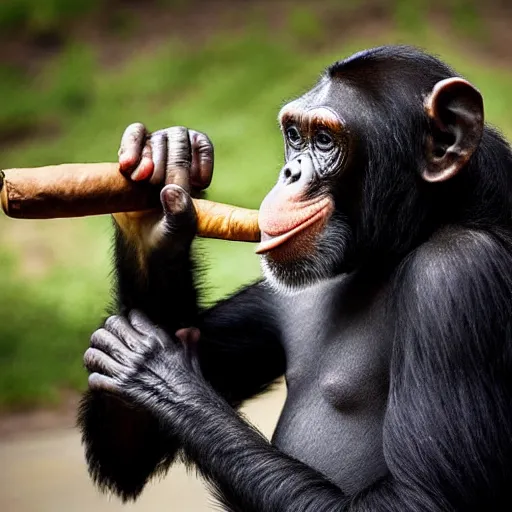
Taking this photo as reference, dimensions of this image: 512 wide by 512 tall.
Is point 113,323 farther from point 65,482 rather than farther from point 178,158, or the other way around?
point 65,482

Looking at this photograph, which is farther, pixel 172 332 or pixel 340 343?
pixel 172 332

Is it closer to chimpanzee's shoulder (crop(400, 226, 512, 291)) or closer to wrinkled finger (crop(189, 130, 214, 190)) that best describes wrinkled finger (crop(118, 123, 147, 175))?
wrinkled finger (crop(189, 130, 214, 190))

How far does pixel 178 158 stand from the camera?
3.68m

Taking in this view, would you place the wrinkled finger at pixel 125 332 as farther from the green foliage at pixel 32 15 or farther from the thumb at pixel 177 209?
the green foliage at pixel 32 15

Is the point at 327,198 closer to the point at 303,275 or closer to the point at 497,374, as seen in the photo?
the point at 303,275

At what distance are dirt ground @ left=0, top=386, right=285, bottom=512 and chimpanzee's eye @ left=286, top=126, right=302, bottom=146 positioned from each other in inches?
114

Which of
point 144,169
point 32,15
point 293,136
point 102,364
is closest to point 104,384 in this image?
point 102,364

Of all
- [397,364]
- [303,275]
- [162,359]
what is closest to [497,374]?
[397,364]

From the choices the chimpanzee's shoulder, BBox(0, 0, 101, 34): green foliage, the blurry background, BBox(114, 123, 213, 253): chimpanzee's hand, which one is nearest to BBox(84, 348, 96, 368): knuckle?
BBox(114, 123, 213, 253): chimpanzee's hand

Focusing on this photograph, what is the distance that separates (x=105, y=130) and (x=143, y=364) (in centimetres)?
686

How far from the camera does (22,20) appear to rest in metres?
11.3

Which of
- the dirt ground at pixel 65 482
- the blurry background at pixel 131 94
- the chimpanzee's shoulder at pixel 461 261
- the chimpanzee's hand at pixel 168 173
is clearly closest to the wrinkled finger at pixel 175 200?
the chimpanzee's hand at pixel 168 173

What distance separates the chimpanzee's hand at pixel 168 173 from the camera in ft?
11.6

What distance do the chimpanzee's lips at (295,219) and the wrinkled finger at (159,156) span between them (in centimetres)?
40
